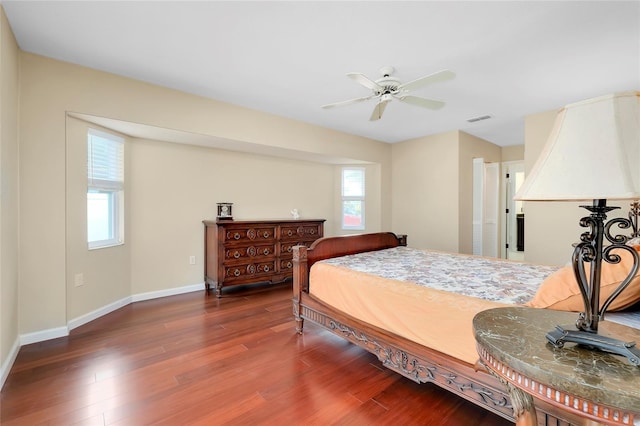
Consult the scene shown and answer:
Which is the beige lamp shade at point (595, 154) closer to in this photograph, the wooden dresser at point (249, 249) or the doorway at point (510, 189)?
the wooden dresser at point (249, 249)

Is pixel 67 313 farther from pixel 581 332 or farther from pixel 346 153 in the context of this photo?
pixel 346 153

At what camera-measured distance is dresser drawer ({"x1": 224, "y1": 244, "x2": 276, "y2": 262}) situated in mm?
3991

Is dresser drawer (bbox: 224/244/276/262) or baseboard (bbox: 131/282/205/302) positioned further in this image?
dresser drawer (bbox: 224/244/276/262)

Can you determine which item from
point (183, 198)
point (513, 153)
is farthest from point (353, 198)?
point (513, 153)

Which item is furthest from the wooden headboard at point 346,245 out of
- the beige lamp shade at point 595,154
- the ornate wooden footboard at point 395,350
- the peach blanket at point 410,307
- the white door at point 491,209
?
the white door at point 491,209

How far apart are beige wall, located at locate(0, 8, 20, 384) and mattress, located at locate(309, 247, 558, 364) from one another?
7.44 feet

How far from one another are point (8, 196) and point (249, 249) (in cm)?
250

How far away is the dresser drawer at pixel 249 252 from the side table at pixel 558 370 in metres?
3.46

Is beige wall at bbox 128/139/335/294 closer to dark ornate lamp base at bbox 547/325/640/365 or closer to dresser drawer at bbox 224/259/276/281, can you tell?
dresser drawer at bbox 224/259/276/281

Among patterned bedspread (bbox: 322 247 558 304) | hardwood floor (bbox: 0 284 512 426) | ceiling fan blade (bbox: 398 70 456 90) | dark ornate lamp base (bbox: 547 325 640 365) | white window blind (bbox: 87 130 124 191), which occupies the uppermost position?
ceiling fan blade (bbox: 398 70 456 90)

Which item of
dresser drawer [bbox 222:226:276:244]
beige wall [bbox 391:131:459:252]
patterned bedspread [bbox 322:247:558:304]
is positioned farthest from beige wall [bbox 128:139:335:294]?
patterned bedspread [bbox 322:247:558:304]

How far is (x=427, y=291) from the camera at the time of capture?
1.84 m

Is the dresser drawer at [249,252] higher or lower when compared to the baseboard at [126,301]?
higher

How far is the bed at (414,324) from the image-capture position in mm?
1553
